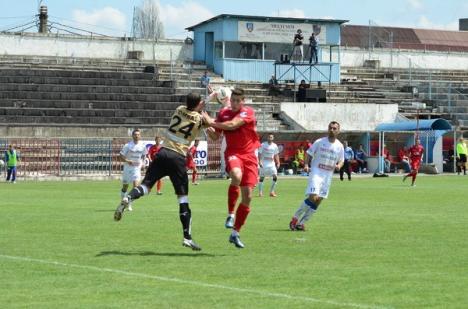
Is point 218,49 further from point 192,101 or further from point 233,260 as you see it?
point 233,260

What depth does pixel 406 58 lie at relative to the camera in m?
79.0

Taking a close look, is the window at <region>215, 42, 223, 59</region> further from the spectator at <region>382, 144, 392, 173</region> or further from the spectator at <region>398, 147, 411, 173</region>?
the spectator at <region>398, 147, 411, 173</region>

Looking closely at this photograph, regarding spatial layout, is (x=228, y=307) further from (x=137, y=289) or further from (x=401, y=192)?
(x=401, y=192)

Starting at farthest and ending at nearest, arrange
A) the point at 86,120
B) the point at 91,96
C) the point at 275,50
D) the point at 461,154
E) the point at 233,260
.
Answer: the point at 275,50, the point at 91,96, the point at 461,154, the point at 86,120, the point at 233,260

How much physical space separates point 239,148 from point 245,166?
0.30 meters

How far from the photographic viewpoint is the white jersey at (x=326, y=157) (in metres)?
19.3

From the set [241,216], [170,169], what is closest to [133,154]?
[241,216]

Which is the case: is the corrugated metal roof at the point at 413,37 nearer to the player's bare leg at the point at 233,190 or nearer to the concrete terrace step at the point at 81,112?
the concrete terrace step at the point at 81,112

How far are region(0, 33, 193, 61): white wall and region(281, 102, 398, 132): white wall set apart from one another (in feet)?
38.4

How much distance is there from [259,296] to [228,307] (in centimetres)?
76

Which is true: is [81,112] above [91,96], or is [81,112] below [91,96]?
below

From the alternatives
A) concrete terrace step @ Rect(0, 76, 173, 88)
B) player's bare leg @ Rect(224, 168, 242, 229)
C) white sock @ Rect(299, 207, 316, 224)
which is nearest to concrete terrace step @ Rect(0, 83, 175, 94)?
concrete terrace step @ Rect(0, 76, 173, 88)

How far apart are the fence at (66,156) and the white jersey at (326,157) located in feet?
103

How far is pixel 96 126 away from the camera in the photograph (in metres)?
52.3
